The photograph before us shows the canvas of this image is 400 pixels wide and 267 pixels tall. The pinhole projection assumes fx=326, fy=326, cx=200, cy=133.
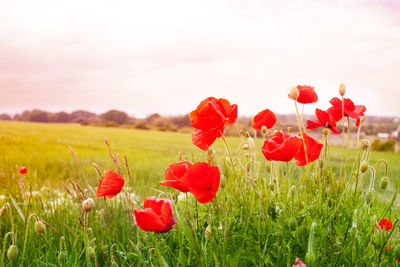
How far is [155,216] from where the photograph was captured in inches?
46.8

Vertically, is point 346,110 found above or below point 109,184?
above

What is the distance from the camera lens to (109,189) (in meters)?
1.39

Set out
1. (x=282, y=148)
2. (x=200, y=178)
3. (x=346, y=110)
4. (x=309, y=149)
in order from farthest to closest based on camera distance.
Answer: (x=346, y=110) < (x=309, y=149) < (x=282, y=148) < (x=200, y=178)

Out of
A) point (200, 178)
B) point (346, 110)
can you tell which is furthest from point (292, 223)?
point (346, 110)

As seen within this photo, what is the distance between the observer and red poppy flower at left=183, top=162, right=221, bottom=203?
3.80 feet

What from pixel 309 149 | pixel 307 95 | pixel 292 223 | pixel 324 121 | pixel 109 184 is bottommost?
pixel 292 223

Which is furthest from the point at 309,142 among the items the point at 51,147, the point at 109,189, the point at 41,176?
the point at 51,147

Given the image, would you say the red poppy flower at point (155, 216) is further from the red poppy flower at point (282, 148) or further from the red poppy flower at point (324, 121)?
the red poppy flower at point (324, 121)

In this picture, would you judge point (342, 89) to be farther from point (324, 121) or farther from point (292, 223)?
point (292, 223)

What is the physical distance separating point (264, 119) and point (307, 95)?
255 mm

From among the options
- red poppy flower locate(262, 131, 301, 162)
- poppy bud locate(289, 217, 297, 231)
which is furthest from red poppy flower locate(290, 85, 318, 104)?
poppy bud locate(289, 217, 297, 231)

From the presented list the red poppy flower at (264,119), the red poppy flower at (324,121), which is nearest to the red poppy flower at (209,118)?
the red poppy flower at (264,119)

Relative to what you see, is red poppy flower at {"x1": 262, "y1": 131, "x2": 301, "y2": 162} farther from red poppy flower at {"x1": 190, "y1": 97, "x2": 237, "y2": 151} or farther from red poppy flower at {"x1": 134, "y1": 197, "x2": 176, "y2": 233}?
red poppy flower at {"x1": 134, "y1": 197, "x2": 176, "y2": 233}

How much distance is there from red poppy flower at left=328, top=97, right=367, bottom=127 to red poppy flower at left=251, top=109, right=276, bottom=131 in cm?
31
